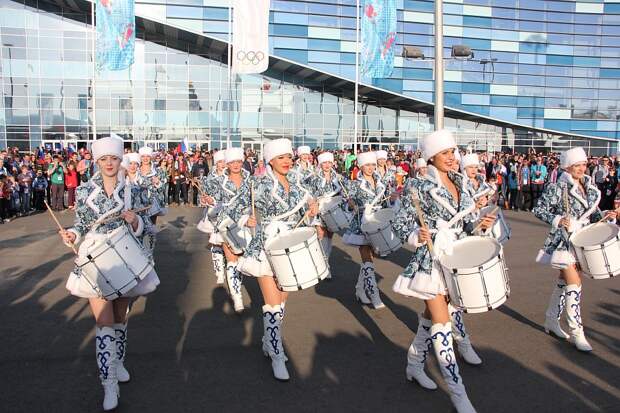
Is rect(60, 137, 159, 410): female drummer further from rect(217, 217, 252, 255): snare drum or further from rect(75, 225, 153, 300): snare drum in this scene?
rect(217, 217, 252, 255): snare drum

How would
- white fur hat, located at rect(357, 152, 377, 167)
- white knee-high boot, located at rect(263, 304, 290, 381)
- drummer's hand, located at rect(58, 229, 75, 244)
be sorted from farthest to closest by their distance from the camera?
white fur hat, located at rect(357, 152, 377, 167) → white knee-high boot, located at rect(263, 304, 290, 381) → drummer's hand, located at rect(58, 229, 75, 244)

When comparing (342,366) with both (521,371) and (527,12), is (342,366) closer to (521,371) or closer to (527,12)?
(521,371)

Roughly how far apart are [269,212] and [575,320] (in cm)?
319

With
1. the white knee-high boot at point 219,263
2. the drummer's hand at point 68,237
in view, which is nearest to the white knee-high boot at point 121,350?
the drummer's hand at point 68,237

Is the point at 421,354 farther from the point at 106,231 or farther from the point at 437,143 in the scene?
the point at 106,231

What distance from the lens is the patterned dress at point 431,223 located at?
148 inches

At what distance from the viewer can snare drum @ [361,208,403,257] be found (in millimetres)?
6129

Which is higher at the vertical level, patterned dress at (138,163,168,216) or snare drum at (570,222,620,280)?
patterned dress at (138,163,168,216)

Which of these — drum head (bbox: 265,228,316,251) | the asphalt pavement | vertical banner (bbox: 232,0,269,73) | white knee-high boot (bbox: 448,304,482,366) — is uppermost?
vertical banner (bbox: 232,0,269,73)

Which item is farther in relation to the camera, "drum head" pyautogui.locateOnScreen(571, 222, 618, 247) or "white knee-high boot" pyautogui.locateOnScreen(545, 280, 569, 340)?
"white knee-high boot" pyautogui.locateOnScreen(545, 280, 569, 340)

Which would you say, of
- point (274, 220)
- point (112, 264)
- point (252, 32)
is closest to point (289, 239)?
point (274, 220)

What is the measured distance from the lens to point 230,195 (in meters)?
6.80

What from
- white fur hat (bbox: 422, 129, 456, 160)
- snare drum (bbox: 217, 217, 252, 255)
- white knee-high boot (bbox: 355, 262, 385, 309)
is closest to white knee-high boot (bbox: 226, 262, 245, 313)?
snare drum (bbox: 217, 217, 252, 255)

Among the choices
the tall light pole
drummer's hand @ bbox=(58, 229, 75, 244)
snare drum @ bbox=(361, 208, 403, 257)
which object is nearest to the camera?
drummer's hand @ bbox=(58, 229, 75, 244)
